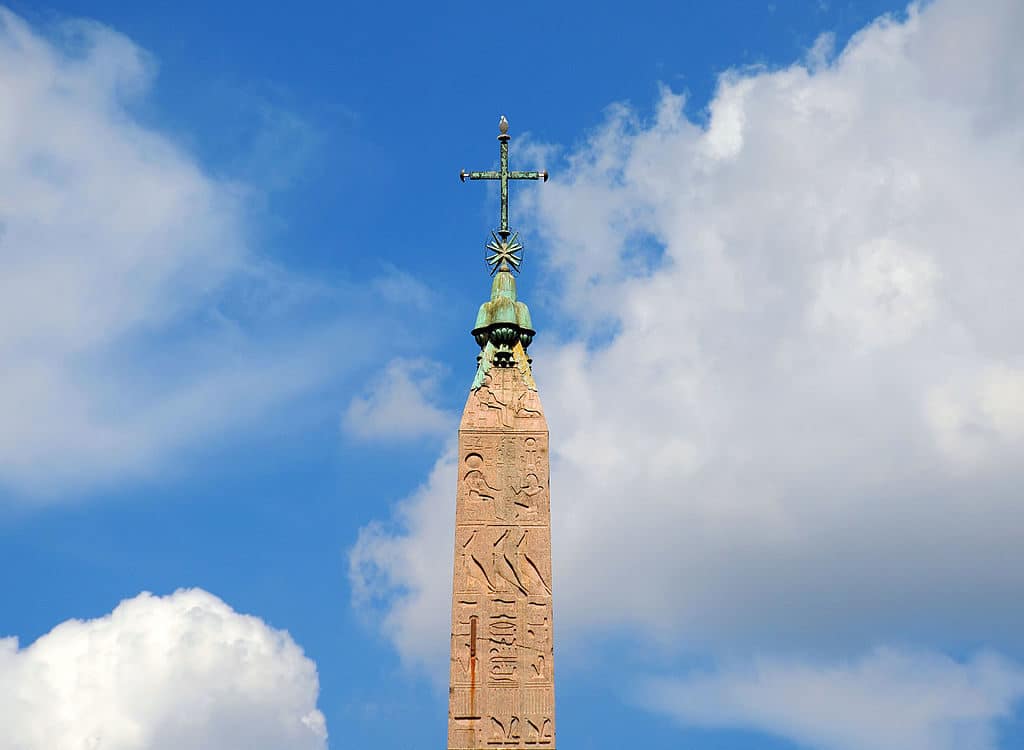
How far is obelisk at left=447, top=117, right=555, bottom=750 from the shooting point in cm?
2972

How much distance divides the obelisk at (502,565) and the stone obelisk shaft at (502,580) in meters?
0.02

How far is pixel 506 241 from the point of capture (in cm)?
3366

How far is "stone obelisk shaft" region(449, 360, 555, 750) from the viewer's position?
29.7m

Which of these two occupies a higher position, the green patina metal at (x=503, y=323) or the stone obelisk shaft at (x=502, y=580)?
the green patina metal at (x=503, y=323)

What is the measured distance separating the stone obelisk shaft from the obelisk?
15 millimetres

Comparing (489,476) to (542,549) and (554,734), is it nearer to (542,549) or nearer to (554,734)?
(542,549)

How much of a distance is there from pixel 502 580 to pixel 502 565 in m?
0.24

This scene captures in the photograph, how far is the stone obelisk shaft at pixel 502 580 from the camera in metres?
29.7

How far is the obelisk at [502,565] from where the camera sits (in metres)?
29.7

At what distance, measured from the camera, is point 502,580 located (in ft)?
99.7

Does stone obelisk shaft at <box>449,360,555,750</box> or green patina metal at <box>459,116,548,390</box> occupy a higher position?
green patina metal at <box>459,116,548,390</box>

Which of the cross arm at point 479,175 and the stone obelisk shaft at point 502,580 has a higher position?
the cross arm at point 479,175

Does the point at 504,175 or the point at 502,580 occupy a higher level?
the point at 504,175

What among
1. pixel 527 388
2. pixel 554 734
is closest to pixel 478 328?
pixel 527 388
